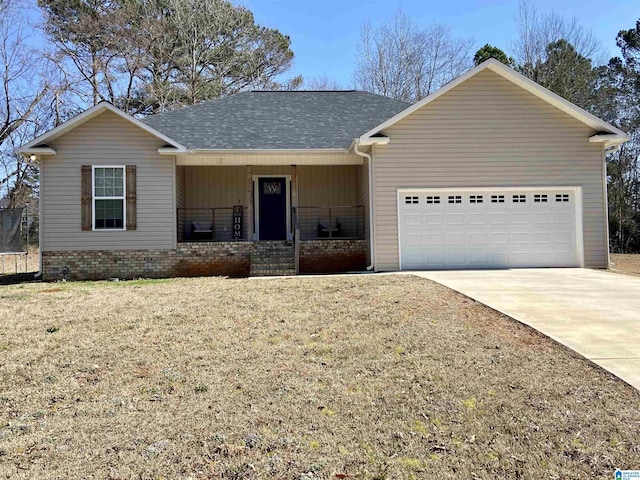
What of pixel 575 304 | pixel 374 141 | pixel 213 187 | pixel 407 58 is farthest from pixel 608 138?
pixel 407 58

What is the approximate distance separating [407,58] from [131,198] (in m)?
20.8

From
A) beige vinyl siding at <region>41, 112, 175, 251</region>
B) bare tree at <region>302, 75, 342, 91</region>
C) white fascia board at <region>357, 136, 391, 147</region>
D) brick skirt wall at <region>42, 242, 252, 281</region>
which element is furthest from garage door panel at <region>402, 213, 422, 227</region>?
bare tree at <region>302, 75, 342, 91</region>

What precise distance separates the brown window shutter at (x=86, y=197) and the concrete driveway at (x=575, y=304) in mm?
8838

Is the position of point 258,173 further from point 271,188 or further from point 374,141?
point 374,141

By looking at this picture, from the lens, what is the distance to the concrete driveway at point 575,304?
470cm

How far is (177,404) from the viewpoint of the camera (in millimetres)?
3709

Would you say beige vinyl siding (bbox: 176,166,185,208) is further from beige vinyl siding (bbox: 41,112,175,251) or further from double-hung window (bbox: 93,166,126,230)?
double-hung window (bbox: 93,166,126,230)

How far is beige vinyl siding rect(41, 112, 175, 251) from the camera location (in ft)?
38.4

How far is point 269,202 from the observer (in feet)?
47.9

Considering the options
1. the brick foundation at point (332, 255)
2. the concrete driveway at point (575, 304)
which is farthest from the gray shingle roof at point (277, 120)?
the concrete driveway at point (575, 304)

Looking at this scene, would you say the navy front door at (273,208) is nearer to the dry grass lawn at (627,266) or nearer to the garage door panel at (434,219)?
the garage door panel at (434,219)

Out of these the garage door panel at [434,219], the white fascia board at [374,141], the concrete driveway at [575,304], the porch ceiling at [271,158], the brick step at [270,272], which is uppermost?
the white fascia board at [374,141]

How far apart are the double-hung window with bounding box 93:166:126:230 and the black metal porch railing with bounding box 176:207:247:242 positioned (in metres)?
1.99

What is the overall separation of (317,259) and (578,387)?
9.20 meters
